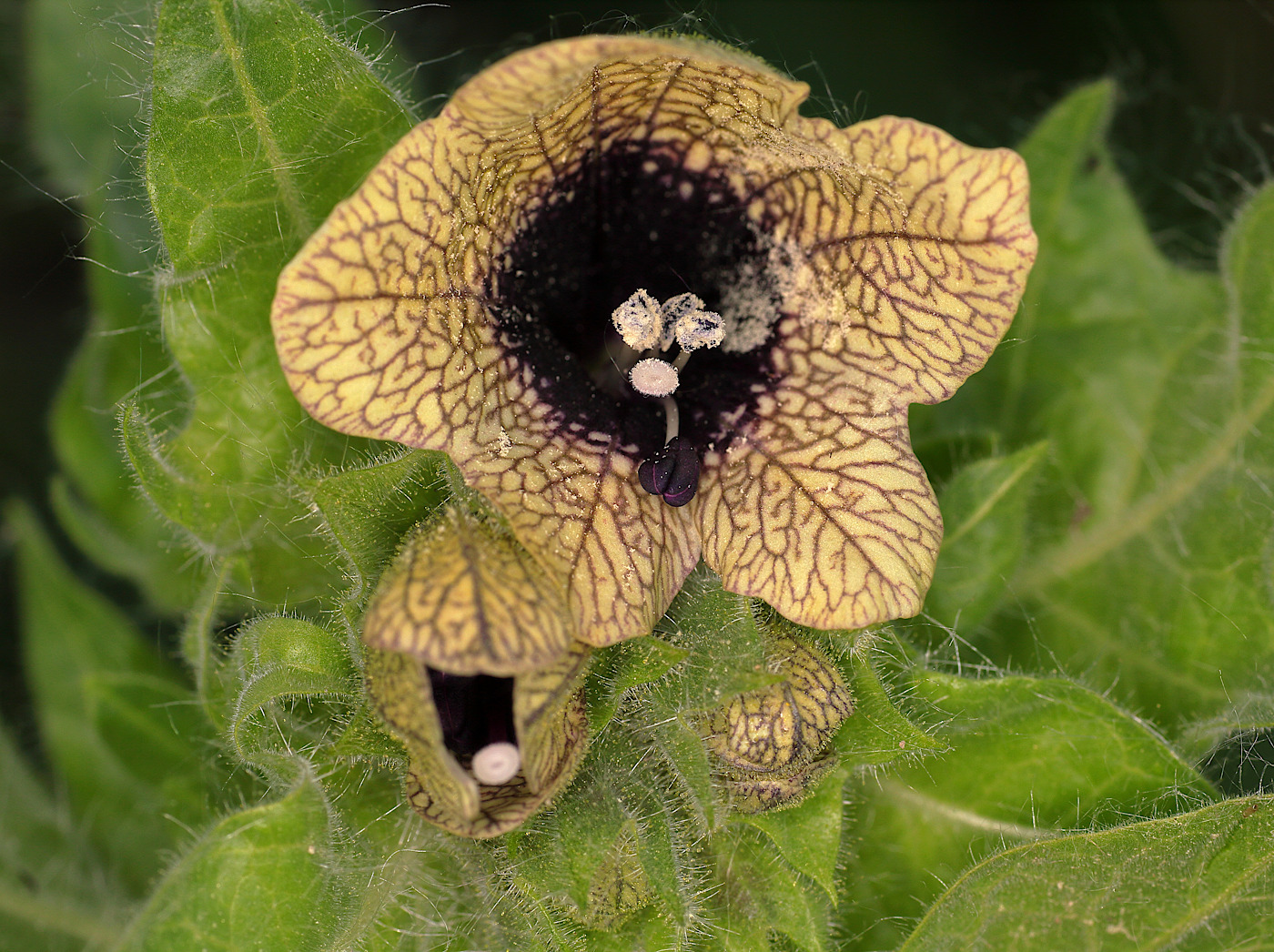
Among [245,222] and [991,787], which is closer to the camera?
[245,222]

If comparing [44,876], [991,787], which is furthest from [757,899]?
[44,876]

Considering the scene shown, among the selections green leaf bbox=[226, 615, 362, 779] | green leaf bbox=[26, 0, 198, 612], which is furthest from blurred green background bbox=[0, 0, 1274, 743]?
green leaf bbox=[226, 615, 362, 779]

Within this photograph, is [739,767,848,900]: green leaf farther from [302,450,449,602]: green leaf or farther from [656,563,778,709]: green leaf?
[302,450,449,602]: green leaf

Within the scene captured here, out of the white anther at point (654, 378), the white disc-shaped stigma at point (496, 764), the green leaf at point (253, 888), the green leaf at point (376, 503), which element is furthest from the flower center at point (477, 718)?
the white anther at point (654, 378)

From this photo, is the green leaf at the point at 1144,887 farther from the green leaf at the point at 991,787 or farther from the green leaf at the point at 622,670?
the green leaf at the point at 622,670

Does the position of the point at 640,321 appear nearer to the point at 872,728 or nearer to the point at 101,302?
the point at 872,728
